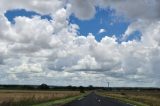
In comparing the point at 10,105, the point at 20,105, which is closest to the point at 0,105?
the point at 10,105

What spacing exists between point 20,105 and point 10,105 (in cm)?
242

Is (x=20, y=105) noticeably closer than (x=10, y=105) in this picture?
No

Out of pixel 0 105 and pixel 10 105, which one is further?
pixel 10 105

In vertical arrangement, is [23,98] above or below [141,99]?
below

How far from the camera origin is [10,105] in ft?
113

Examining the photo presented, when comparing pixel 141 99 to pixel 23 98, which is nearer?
pixel 23 98

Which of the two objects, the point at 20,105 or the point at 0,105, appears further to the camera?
the point at 20,105

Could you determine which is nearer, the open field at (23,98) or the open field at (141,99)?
the open field at (23,98)

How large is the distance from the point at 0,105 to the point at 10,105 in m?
2.34

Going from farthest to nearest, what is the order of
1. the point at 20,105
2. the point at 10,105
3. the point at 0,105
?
the point at 20,105 → the point at 10,105 → the point at 0,105

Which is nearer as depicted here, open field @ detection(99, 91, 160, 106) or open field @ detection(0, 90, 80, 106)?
open field @ detection(0, 90, 80, 106)

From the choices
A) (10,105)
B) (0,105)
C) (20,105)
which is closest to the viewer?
(0,105)

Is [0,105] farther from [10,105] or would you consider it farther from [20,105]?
[20,105]

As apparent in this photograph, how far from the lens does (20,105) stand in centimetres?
3666
